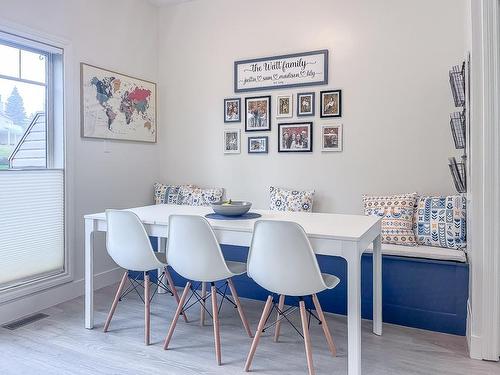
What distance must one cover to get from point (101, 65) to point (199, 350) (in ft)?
8.86

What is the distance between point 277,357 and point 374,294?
2.61 ft

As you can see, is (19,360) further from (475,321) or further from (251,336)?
(475,321)

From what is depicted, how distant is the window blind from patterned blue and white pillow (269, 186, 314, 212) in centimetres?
188

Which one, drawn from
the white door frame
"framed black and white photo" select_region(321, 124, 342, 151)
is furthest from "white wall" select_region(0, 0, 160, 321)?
the white door frame

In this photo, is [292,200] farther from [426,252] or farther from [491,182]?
[491,182]

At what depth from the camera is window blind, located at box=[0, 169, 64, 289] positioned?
2984 millimetres

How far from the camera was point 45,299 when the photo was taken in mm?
3227

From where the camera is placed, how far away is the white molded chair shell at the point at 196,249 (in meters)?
2.32

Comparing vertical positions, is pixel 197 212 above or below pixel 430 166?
below

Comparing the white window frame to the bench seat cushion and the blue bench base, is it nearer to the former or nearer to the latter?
the blue bench base

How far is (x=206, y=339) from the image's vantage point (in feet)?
8.75

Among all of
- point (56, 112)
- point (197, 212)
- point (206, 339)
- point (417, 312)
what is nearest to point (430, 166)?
point (417, 312)

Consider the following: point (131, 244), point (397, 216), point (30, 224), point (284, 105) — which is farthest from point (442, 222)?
point (30, 224)

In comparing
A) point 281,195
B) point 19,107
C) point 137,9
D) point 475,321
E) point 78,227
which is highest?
point 137,9
